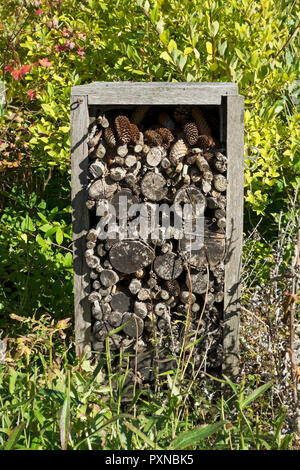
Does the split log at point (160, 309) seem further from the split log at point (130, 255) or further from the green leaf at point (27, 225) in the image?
the green leaf at point (27, 225)

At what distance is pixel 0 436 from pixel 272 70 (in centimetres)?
254

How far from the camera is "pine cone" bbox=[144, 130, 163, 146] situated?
2782 millimetres

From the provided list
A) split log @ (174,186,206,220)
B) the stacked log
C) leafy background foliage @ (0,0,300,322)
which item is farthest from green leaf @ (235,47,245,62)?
split log @ (174,186,206,220)

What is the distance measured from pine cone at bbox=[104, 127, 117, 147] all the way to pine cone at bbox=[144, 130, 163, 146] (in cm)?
15

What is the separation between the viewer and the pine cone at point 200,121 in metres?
2.77

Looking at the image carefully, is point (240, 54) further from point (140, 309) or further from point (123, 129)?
point (140, 309)

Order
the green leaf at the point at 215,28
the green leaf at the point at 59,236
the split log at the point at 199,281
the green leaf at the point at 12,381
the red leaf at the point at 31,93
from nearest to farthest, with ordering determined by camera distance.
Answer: the green leaf at the point at 12,381 → the split log at the point at 199,281 → the green leaf at the point at 215,28 → the green leaf at the point at 59,236 → the red leaf at the point at 31,93

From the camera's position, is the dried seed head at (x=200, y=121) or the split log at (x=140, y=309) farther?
the split log at (x=140, y=309)

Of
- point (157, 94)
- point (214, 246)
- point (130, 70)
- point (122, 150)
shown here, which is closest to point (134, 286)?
point (214, 246)

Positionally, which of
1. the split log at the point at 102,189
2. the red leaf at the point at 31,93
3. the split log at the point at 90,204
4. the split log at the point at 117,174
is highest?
the red leaf at the point at 31,93

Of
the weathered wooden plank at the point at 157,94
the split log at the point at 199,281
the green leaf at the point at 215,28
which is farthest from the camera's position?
the green leaf at the point at 215,28

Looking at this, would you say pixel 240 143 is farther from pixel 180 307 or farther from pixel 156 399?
pixel 156 399

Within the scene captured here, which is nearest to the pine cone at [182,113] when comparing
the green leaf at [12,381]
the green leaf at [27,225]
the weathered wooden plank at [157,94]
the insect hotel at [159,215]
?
the insect hotel at [159,215]

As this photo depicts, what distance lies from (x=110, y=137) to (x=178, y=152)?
1.05 ft
